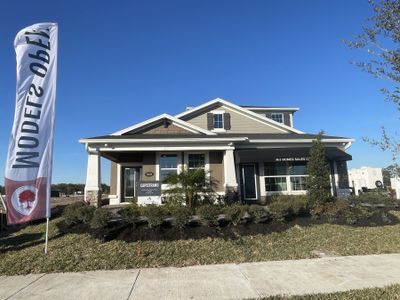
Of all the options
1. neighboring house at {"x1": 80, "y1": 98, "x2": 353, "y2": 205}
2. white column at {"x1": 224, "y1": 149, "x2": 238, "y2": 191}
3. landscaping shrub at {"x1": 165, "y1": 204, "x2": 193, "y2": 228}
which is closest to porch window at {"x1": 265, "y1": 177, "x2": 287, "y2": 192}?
neighboring house at {"x1": 80, "y1": 98, "x2": 353, "y2": 205}

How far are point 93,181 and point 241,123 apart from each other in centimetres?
985

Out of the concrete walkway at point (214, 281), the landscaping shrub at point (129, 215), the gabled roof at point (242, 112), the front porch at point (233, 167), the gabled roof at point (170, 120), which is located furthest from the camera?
the gabled roof at point (242, 112)

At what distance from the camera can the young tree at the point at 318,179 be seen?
11.3 metres

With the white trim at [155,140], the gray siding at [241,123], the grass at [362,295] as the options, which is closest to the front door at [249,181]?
the white trim at [155,140]

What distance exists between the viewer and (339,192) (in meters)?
14.8

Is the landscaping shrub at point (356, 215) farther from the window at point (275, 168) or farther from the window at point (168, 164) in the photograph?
the window at point (168, 164)

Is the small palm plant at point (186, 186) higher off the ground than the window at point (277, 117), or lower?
lower

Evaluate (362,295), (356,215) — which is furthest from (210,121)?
(362,295)

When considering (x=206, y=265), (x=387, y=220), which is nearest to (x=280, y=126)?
(x=387, y=220)

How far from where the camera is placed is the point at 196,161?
15430 mm

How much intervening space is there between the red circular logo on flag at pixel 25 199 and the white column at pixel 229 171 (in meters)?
8.25

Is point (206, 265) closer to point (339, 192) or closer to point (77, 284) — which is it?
point (77, 284)

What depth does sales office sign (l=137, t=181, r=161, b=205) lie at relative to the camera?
1130cm

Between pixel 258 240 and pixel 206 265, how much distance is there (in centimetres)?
225
